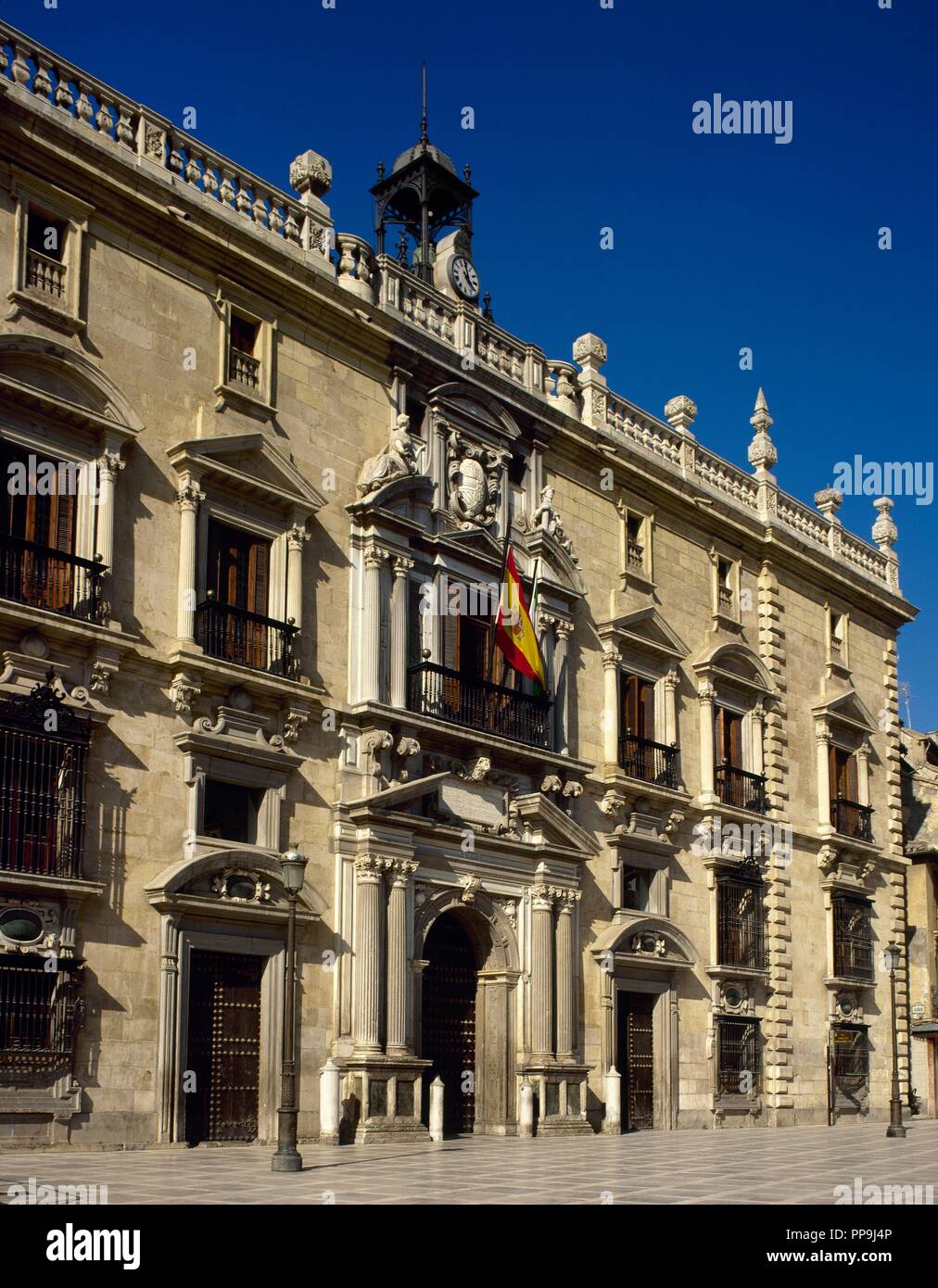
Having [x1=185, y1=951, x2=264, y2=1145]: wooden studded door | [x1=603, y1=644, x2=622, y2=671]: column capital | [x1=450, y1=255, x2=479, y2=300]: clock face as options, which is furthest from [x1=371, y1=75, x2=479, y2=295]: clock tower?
[x1=185, y1=951, x2=264, y2=1145]: wooden studded door

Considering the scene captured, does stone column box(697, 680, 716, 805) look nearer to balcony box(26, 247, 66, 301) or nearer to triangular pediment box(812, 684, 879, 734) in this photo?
triangular pediment box(812, 684, 879, 734)

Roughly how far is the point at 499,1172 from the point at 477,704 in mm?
9988

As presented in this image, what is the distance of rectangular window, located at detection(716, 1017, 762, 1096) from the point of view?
31.1m

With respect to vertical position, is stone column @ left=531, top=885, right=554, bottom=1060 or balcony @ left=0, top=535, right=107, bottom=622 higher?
balcony @ left=0, top=535, right=107, bottom=622

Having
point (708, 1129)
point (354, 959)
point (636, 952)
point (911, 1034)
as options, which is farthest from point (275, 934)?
point (911, 1034)

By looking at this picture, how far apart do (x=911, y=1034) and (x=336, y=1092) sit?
22.1m

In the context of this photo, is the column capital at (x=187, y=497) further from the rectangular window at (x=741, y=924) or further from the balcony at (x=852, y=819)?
the balcony at (x=852, y=819)

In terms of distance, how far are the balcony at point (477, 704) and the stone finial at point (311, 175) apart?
8008 mm

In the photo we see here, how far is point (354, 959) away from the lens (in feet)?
76.8

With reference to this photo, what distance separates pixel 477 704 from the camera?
26.6 m

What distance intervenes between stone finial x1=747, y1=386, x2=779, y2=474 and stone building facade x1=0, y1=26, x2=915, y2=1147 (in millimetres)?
1455

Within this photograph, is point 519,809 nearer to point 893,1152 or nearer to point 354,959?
point 354,959

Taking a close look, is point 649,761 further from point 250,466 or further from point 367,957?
point 250,466

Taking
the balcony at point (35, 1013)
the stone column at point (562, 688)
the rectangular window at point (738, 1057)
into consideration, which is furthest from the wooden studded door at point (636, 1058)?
the balcony at point (35, 1013)
